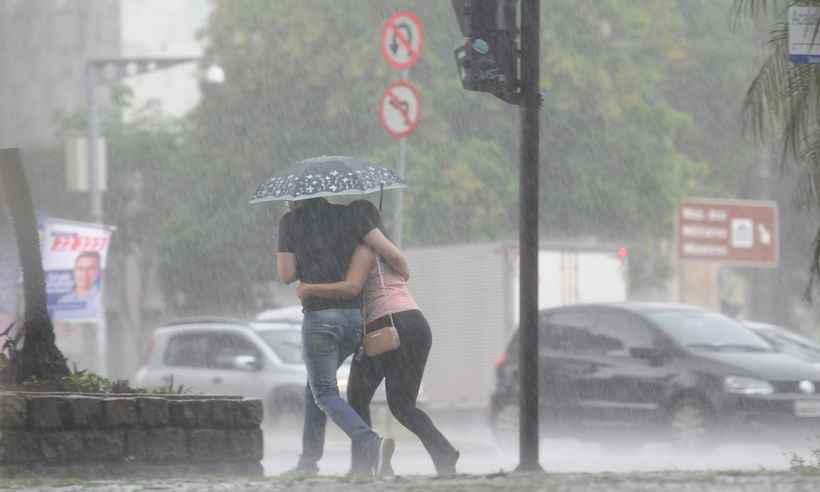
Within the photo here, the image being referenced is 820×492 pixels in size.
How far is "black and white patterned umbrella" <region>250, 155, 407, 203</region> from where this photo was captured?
31.7ft

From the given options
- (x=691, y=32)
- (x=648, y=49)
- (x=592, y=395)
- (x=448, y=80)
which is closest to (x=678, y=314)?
(x=592, y=395)

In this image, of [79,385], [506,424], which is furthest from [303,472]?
[506,424]

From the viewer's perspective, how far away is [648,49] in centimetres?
4388

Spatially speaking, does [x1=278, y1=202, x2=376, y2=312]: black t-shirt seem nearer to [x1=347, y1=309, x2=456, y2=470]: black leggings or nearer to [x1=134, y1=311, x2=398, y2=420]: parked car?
[x1=347, y1=309, x2=456, y2=470]: black leggings

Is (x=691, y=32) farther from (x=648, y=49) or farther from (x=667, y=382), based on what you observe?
(x=667, y=382)

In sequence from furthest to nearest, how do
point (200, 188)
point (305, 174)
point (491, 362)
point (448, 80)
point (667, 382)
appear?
point (200, 188), point (448, 80), point (491, 362), point (667, 382), point (305, 174)

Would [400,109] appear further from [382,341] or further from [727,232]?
[727,232]

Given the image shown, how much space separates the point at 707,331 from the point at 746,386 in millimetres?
1363

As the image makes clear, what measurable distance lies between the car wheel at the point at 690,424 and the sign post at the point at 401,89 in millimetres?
4148

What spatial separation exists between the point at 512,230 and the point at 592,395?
2262 centimetres

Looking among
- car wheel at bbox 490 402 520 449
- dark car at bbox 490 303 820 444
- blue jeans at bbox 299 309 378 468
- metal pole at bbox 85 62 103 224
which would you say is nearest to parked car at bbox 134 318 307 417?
car wheel at bbox 490 402 520 449

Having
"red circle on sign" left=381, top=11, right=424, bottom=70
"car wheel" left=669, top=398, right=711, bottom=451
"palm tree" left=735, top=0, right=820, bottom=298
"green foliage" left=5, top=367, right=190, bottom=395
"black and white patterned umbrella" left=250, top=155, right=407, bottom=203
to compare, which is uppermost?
"red circle on sign" left=381, top=11, right=424, bottom=70

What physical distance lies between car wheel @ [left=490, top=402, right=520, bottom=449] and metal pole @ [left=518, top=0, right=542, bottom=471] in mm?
8634

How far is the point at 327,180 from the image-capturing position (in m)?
9.75
